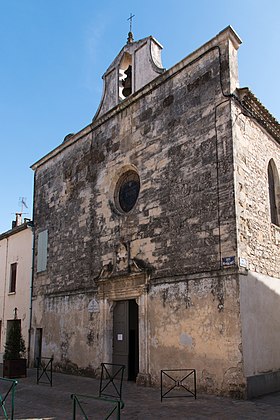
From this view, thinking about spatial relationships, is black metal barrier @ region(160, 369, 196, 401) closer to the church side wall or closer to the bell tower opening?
the church side wall

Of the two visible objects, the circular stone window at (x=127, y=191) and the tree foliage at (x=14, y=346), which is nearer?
the circular stone window at (x=127, y=191)

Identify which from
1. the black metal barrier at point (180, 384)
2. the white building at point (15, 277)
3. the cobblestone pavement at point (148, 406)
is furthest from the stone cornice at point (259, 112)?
the white building at point (15, 277)

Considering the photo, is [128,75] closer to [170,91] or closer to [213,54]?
[170,91]

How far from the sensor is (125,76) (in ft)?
43.7

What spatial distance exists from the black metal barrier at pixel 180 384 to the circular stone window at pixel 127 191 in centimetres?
454

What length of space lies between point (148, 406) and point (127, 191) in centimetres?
601

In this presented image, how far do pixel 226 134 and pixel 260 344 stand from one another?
175 inches

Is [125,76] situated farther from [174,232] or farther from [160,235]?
[174,232]

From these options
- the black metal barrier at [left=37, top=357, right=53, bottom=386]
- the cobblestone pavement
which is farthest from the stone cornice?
the black metal barrier at [left=37, top=357, right=53, bottom=386]

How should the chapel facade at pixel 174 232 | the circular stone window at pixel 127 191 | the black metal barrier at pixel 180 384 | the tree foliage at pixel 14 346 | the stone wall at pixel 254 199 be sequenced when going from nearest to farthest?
the black metal barrier at pixel 180 384 < the chapel facade at pixel 174 232 < the stone wall at pixel 254 199 < the circular stone window at pixel 127 191 < the tree foliage at pixel 14 346

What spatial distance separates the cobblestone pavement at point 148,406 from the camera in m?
6.72

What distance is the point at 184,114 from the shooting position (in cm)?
1027

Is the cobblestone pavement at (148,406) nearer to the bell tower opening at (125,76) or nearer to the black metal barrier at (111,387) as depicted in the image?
the black metal barrier at (111,387)

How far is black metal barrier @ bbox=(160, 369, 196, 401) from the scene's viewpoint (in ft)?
27.6
